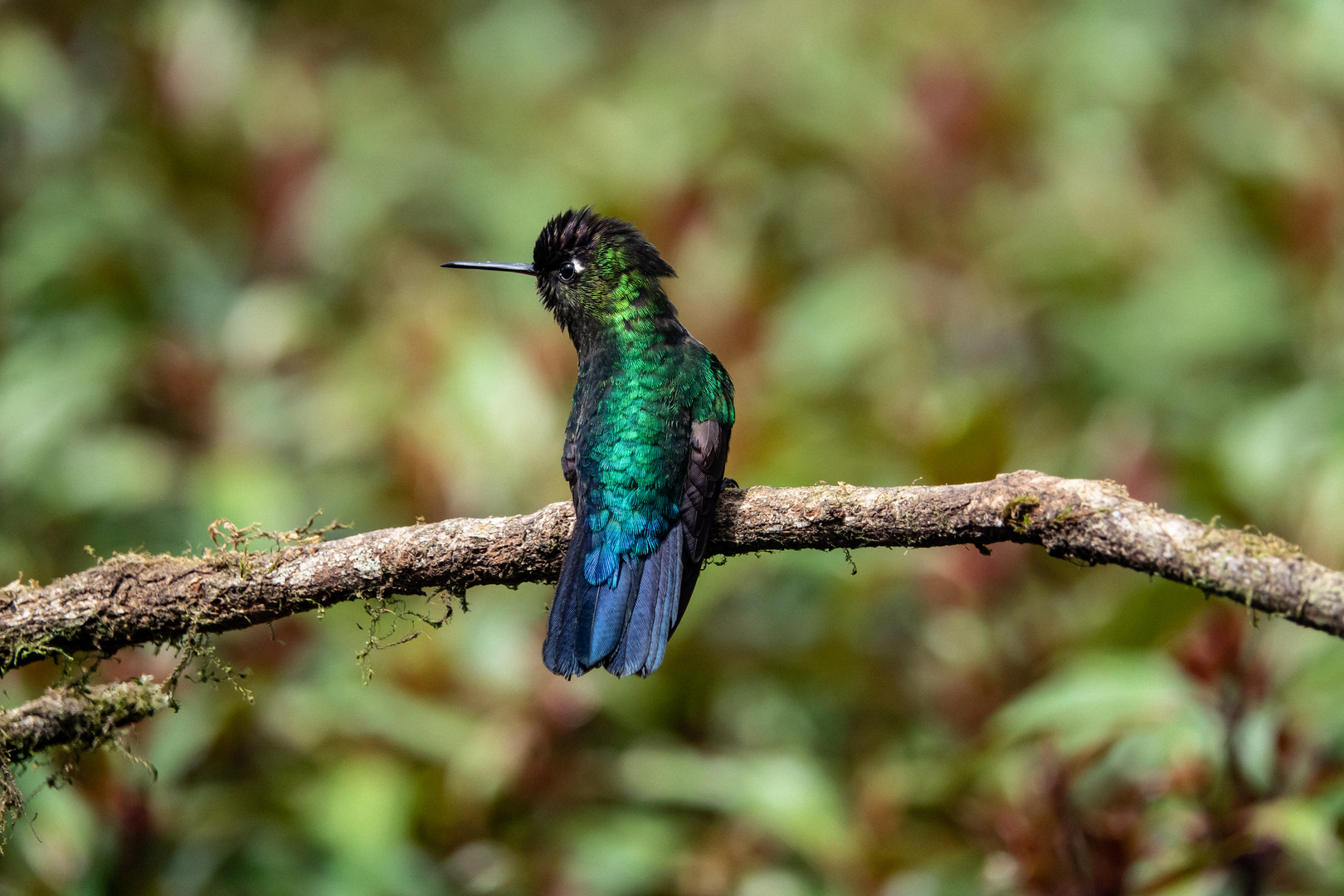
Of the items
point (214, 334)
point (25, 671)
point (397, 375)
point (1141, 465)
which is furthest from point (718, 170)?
point (25, 671)

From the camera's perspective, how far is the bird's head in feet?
11.6

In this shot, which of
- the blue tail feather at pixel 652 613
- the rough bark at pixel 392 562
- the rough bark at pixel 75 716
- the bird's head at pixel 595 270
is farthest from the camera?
the bird's head at pixel 595 270

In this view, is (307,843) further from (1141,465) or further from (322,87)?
(322,87)

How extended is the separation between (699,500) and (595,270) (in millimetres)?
1021

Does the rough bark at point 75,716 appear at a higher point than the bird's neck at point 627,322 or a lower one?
lower

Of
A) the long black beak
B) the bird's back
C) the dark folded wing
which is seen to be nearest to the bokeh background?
the bird's back

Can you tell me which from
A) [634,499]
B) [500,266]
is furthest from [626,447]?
[500,266]

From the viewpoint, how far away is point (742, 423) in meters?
4.82

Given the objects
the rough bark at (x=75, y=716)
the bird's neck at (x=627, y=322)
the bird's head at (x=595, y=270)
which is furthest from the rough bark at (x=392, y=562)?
the bird's head at (x=595, y=270)

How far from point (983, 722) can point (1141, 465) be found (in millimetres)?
1059

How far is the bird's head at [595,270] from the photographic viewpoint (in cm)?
354

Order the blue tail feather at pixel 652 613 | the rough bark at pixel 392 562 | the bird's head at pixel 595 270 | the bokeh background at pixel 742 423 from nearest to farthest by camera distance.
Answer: the rough bark at pixel 392 562, the blue tail feather at pixel 652 613, the bird's head at pixel 595 270, the bokeh background at pixel 742 423

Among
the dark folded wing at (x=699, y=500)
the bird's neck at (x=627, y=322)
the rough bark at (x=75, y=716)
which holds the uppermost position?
the bird's neck at (x=627, y=322)

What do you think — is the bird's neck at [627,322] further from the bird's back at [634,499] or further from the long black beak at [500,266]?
the long black beak at [500,266]
